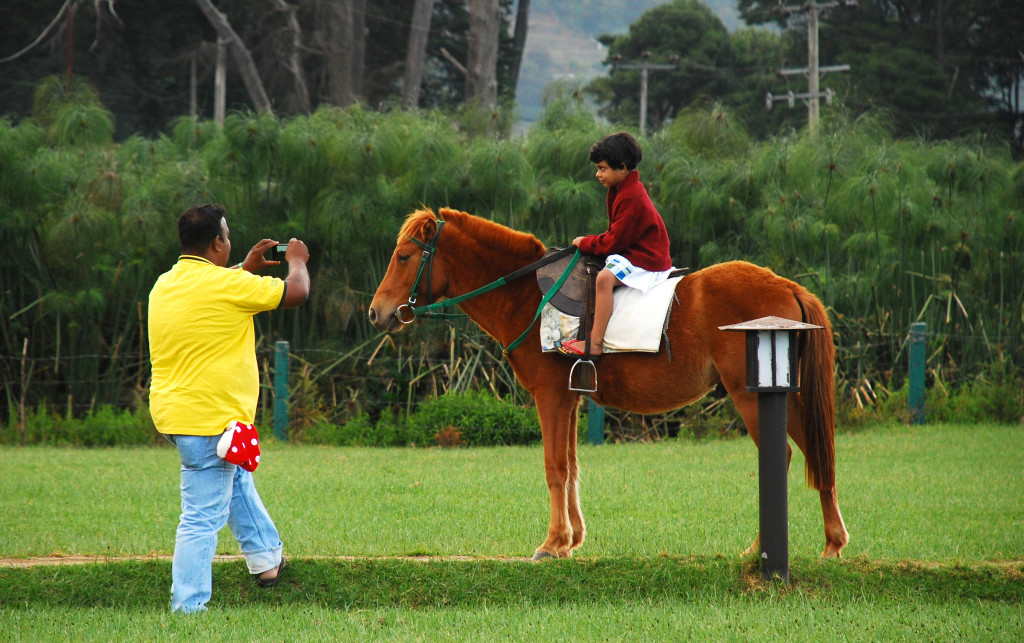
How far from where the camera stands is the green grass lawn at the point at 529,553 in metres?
4.25

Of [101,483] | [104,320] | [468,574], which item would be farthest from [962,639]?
[104,320]

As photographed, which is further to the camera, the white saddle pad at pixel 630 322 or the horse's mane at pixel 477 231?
the horse's mane at pixel 477 231

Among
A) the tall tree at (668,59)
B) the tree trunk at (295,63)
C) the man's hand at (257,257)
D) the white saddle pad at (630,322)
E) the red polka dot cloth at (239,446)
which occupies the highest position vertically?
the tall tree at (668,59)

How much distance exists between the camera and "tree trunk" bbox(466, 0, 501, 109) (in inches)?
824

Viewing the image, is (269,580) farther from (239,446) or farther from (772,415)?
(772,415)

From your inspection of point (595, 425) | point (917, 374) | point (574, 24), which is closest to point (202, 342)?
point (595, 425)

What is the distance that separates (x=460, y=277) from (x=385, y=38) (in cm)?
2088

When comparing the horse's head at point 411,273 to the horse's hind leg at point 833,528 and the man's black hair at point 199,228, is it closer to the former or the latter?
the man's black hair at point 199,228

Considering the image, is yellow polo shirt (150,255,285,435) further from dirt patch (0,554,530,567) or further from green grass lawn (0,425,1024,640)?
dirt patch (0,554,530,567)

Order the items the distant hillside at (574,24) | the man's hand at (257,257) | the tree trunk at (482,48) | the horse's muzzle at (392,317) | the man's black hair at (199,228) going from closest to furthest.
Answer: the man's black hair at (199,228), the man's hand at (257,257), the horse's muzzle at (392,317), the tree trunk at (482,48), the distant hillside at (574,24)

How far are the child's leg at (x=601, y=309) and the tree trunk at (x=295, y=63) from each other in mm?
17897

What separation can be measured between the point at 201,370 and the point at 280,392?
6574 millimetres

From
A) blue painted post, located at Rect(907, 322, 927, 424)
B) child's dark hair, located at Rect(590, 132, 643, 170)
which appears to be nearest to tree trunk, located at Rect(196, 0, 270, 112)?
blue painted post, located at Rect(907, 322, 927, 424)

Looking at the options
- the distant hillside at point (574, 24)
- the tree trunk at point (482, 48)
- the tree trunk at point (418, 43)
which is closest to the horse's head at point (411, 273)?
the tree trunk at point (482, 48)
